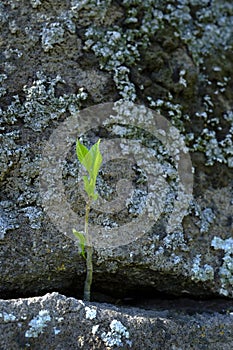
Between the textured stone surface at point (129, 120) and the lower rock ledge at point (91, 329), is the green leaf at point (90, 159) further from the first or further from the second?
the lower rock ledge at point (91, 329)

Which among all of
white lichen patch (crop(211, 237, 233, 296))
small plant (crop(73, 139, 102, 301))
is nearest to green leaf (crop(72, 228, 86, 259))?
small plant (crop(73, 139, 102, 301))

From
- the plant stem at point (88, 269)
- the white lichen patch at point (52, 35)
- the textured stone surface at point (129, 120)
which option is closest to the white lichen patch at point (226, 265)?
the textured stone surface at point (129, 120)

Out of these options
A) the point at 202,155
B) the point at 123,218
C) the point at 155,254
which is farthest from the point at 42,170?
the point at 202,155

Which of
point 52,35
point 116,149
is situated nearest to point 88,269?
point 116,149

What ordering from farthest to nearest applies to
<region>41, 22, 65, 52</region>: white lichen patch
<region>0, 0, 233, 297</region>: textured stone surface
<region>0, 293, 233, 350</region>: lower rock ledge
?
<region>41, 22, 65, 52</region>: white lichen patch → <region>0, 0, 233, 297</region>: textured stone surface → <region>0, 293, 233, 350</region>: lower rock ledge

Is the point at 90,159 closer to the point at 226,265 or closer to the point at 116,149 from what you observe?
the point at 116,149

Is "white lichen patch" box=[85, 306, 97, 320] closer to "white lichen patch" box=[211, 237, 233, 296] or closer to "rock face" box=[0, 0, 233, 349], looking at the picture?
"rock face" box=[0, 0, 233, 349]
